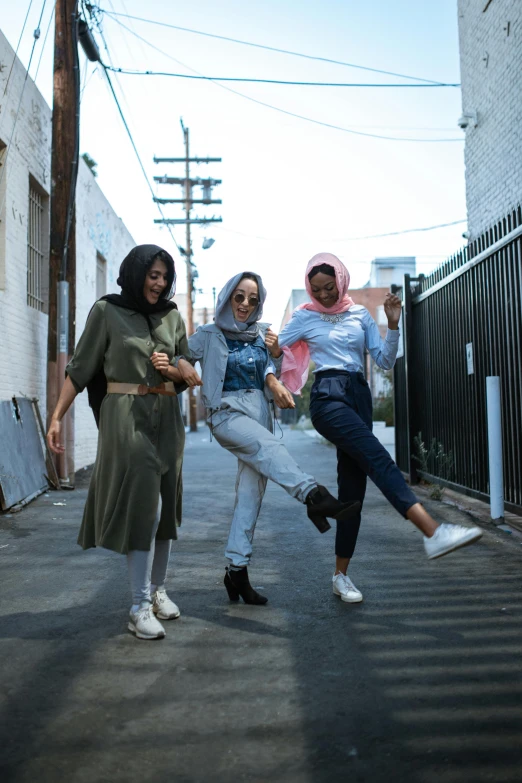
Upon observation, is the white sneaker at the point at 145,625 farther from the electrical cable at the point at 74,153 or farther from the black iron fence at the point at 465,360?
the electrical cable at the point at 74,153

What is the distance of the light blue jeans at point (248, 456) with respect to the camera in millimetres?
4199

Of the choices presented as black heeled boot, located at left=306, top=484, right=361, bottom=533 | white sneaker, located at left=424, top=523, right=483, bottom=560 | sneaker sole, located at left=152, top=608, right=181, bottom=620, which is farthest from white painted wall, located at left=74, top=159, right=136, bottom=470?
white sneaker, located at left=424, top=523, right=483, bottom=560

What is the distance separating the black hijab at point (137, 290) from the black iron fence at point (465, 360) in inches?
139

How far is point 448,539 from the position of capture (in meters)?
3.77

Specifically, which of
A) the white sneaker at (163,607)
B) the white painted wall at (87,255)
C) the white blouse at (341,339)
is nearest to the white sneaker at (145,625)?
the white sneaker at (163,607)

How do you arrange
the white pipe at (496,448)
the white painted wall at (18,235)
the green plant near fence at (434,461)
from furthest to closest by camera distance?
the white painted wall at (18,235), the green plant near fence at (434,461), the white pipe at (496,448)

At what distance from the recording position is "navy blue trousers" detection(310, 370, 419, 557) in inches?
167

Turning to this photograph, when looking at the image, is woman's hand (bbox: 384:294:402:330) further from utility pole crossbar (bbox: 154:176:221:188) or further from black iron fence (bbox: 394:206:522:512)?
utility pole crossbar (bbox: 154:176:221:188)

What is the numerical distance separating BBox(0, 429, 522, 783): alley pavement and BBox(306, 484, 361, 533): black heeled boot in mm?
525

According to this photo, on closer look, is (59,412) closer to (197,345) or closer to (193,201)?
(197,345)

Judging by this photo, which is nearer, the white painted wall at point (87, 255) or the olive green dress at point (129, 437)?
the olive green dress at point (129, 437)

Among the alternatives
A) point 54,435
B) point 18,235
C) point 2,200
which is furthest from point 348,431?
point 18,235

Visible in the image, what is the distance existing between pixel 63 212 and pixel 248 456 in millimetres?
7451

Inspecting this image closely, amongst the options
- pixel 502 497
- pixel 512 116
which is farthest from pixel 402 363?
pixel 502 497
